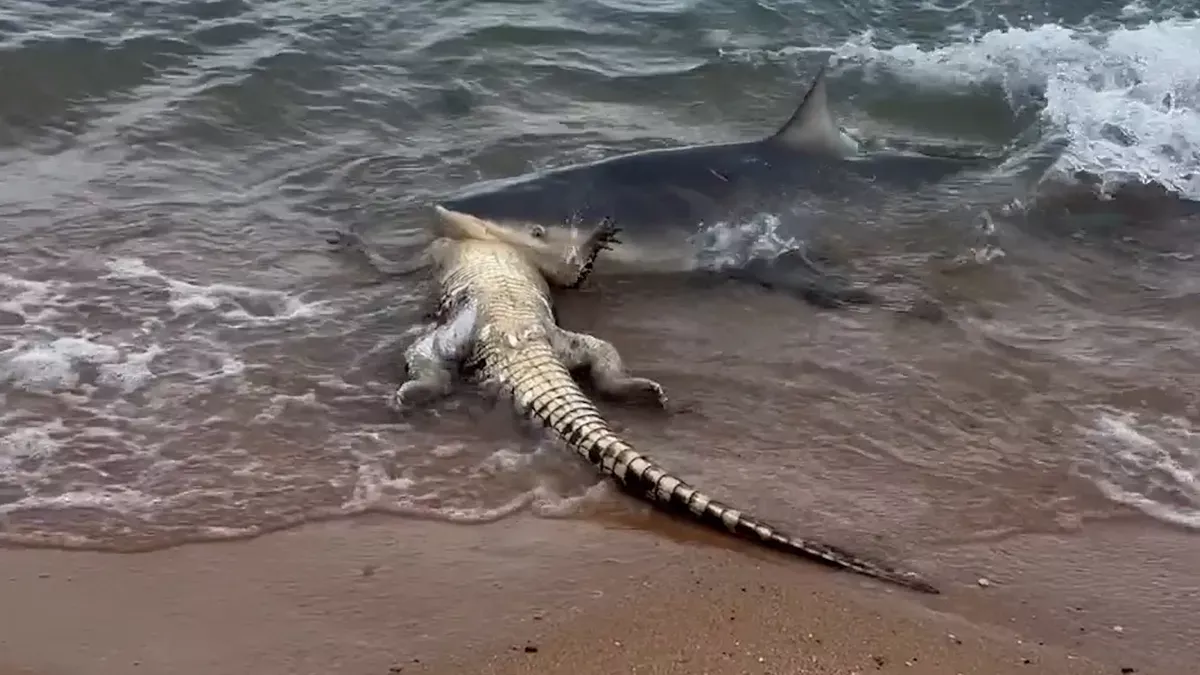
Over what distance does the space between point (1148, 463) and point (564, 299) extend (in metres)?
3.13

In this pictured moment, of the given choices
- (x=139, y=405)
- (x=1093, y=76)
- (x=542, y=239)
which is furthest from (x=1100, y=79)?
(x=139, y=405)

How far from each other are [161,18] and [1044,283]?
7948mm

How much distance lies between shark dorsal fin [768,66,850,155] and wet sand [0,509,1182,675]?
4.24 m

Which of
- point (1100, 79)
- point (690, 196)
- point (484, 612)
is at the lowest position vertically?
point (484, 612)

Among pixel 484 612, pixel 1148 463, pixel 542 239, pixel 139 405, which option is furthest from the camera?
pixel 542 239

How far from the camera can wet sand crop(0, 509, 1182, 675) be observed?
3.87 meters

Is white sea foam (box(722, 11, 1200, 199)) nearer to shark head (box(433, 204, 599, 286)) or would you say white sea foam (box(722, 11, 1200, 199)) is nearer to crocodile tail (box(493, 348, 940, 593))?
shark head (box(433, 204, 599, 286))

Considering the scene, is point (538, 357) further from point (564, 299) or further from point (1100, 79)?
point (1100, 79)

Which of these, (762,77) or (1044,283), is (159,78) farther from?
(1044,283)

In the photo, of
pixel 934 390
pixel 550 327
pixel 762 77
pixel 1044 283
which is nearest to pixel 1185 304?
pixel 1044 283

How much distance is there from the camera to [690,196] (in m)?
7.57

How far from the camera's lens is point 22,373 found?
552 centimetres

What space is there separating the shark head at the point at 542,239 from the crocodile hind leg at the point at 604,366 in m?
0.95

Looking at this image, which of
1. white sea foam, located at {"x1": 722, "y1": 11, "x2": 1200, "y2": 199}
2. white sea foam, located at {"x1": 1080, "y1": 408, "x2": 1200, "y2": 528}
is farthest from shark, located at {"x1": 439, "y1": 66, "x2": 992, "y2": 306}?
white sea foam, located at {"x1": 722, "y1": 11, "x2": 1200, "y2": 199}
